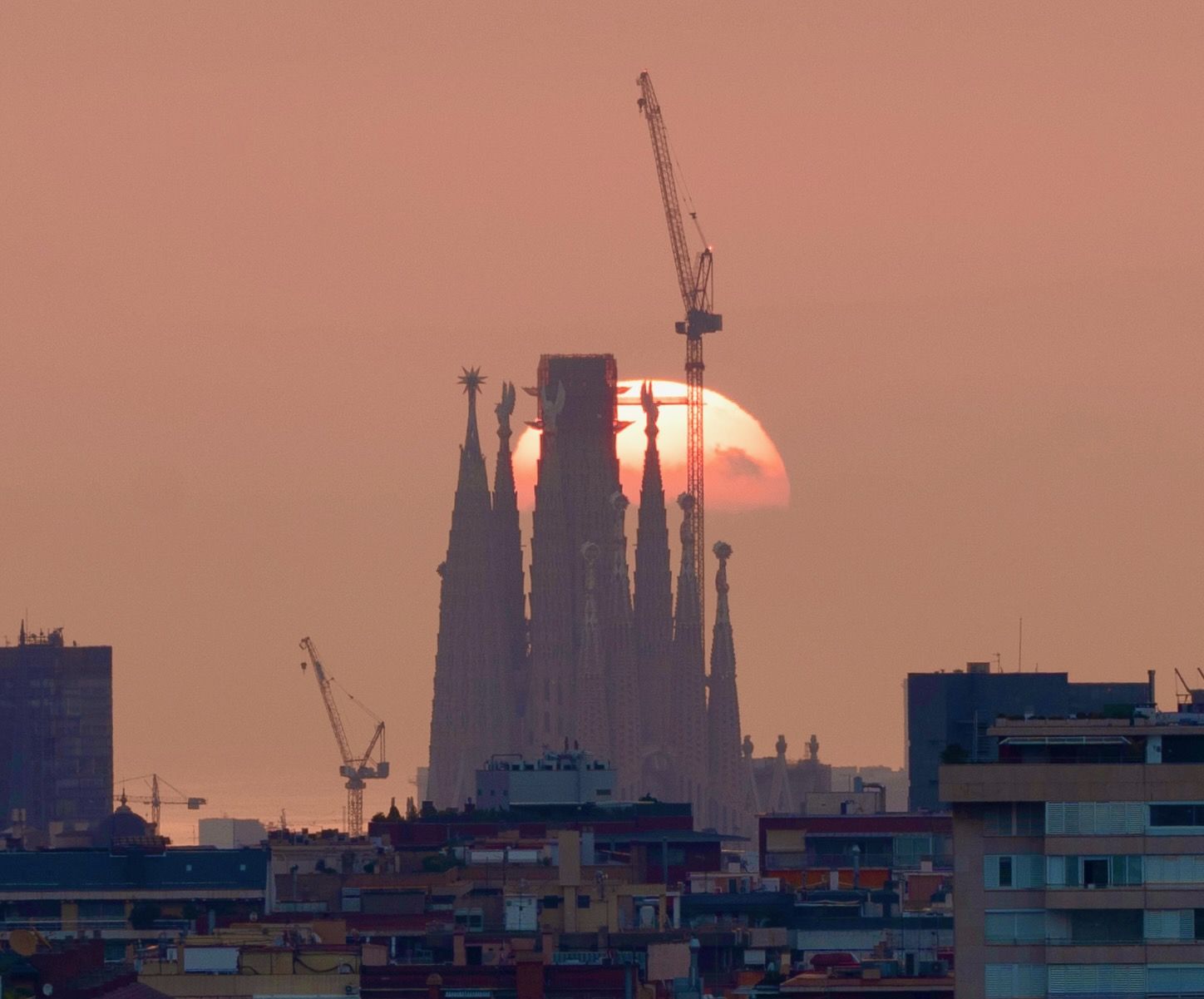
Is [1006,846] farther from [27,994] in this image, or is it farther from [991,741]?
[27,994]

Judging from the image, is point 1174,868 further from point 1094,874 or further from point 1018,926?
point 1018,926

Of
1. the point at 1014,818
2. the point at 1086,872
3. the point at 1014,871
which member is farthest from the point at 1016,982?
the point at 1014,818

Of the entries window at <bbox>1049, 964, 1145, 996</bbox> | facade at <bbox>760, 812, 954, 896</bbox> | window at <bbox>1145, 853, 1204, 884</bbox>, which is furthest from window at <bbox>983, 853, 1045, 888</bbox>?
facade at <bbox>760, 812, 954, 896</bbox>

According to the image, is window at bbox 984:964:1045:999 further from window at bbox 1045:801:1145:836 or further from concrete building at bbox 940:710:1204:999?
window at bbox 1045:801:1145:836

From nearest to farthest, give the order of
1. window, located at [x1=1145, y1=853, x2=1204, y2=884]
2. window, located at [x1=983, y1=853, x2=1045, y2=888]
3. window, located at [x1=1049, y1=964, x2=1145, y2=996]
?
1. window, located at [x1=1145, y1=853, x2=1204, y2=884]
2. window, located at [x1=1049, y1=964, x2=1145, y2=996]
3. window, located at [x1=983, y1=853, x2=1045, y2=888]

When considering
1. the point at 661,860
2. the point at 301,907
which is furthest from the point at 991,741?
the point at 661,860

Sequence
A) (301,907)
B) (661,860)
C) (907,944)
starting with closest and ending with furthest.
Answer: (907,944) < (301,907) < (661,860)

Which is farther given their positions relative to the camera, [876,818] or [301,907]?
[876,818]

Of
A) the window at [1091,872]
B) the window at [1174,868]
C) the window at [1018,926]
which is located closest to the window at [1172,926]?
the window at [1174,868]
